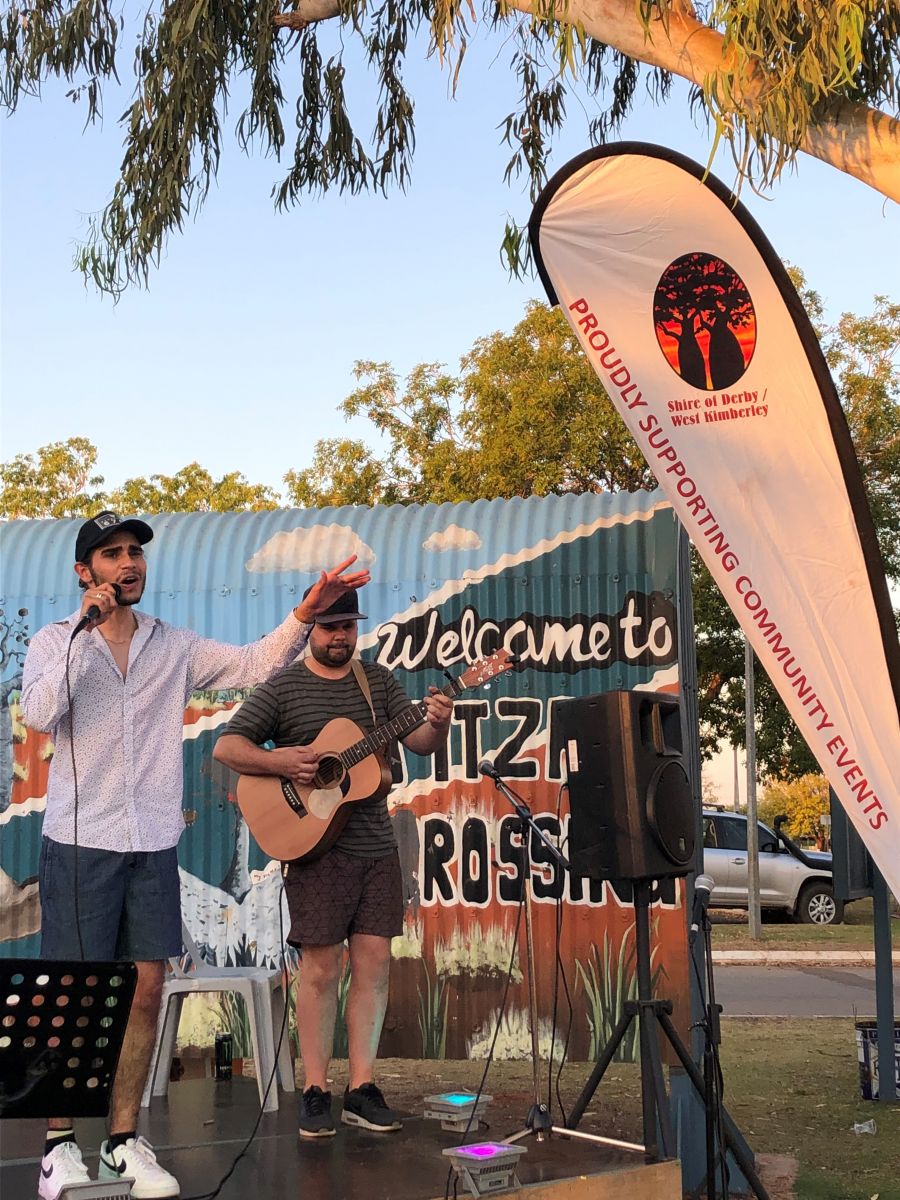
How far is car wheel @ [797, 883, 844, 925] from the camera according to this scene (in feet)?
63.7

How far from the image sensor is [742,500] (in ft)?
18.3

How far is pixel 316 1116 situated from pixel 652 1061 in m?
1.35

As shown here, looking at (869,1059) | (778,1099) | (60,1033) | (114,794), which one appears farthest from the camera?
(778,1099)

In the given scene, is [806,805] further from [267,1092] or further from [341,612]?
[341,612]

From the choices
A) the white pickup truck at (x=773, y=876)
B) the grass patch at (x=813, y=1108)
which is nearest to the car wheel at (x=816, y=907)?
the white pickup truck at (x=773, y=876)

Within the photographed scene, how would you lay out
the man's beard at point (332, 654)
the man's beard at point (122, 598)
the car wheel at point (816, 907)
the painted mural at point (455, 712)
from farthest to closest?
the car wheel at point (816, 907), the painted mural at point (455, 712), the man's beard at point (332, 654), the man's beard at point (122, 598)

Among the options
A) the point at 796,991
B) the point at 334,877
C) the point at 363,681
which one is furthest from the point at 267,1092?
the point at 796,991

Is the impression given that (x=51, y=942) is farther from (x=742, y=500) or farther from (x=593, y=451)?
(x=593, y=451)

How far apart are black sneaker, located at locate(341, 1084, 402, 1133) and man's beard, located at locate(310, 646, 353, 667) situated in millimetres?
1709

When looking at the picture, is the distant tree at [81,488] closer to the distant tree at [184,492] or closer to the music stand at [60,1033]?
the distant tree at [184,492]

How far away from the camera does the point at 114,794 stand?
4.73m

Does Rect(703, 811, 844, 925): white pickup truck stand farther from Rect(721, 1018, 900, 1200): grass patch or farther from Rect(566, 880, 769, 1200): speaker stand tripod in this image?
Rect(566, 880, 769, 1200): speaker stand tripod

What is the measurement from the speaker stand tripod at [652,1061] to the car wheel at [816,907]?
14.7m

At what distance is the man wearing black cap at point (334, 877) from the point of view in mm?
5527
